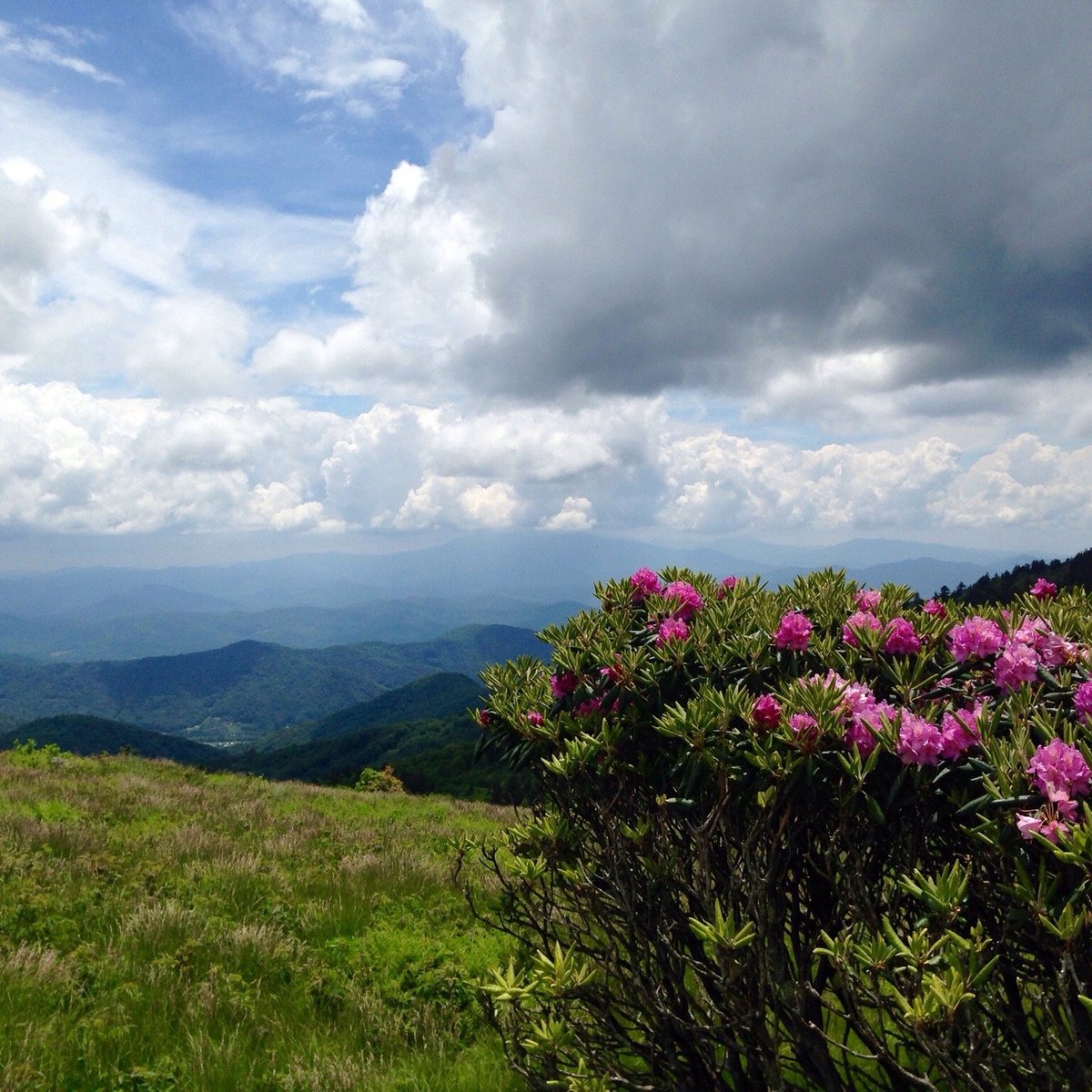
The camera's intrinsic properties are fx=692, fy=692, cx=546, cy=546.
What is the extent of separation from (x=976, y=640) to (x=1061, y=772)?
1131 mm

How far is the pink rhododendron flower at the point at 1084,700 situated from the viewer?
107 inches

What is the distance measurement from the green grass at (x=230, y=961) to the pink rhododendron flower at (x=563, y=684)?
8.01 ft

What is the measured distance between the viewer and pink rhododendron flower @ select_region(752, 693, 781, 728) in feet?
9.89

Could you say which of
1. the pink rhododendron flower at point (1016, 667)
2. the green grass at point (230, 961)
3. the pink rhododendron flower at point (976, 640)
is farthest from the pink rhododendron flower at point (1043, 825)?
the green grass at point (230, 961)

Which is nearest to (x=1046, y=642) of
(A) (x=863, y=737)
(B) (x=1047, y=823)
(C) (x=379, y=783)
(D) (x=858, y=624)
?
(D) (x=858, y=624)

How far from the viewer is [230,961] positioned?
19.0 ft

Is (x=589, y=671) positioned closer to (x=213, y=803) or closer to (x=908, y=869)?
(x=908, y=869)

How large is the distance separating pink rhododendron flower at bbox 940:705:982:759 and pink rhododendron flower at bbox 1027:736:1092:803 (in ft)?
1.07

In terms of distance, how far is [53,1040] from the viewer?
4.36 metres

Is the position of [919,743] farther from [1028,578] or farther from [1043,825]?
[1028,578]

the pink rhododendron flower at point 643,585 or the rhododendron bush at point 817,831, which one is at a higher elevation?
the pink rhododendron flower at point 643,585

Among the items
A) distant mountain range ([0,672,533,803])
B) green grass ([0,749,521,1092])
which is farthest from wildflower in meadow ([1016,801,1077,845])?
distant mountain range ([0,672,533,803])

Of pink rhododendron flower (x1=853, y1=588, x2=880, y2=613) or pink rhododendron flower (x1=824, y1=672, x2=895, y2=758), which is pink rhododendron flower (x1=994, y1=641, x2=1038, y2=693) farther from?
pink rhododendron flower (x1=853, y1=588, x2=880, y2=613)

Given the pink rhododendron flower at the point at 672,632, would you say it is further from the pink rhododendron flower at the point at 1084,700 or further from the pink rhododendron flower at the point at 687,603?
the pink rhododendron flower at the point at 1084,700
